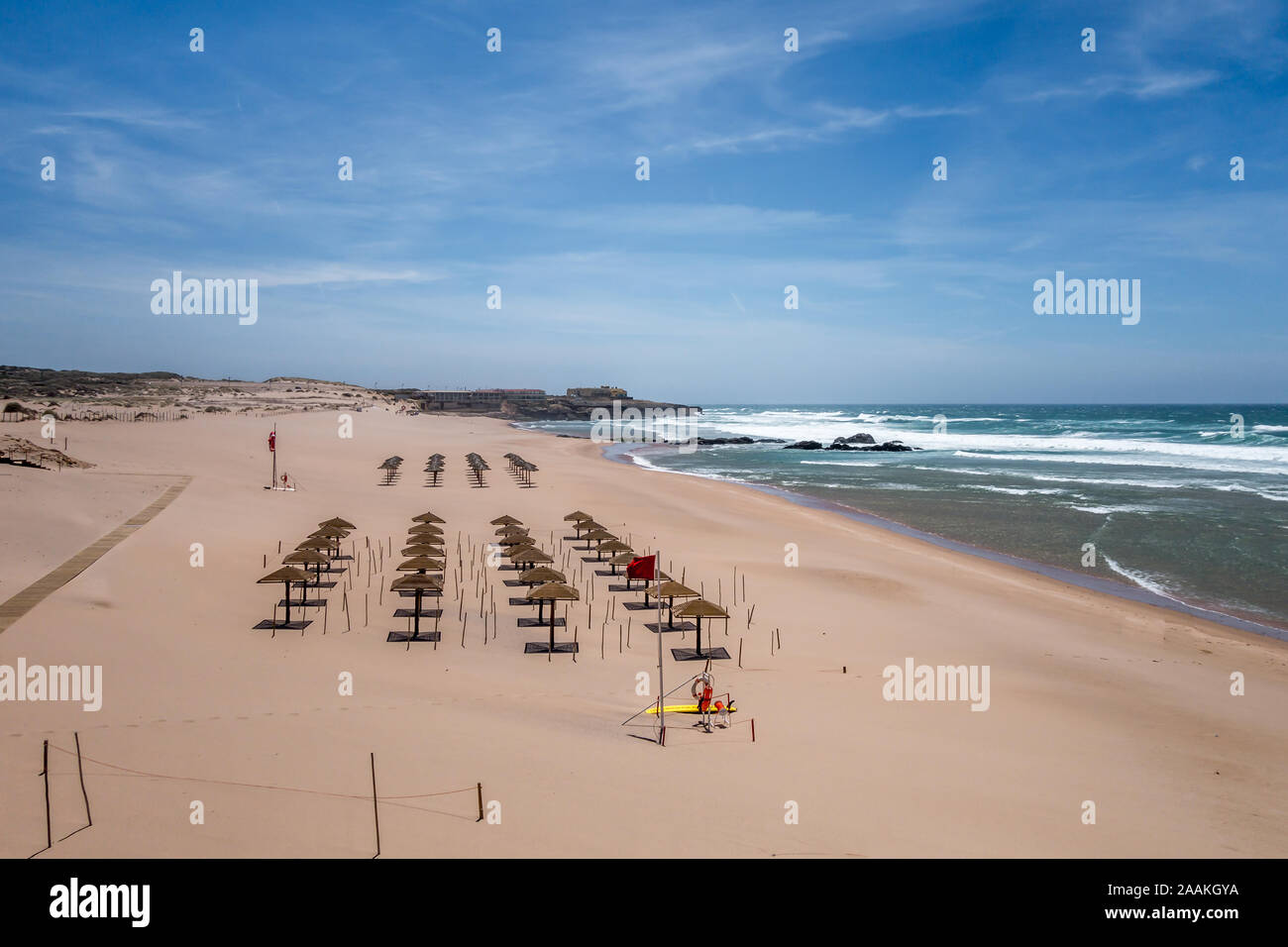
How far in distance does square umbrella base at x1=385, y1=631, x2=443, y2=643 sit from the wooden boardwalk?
6826mm

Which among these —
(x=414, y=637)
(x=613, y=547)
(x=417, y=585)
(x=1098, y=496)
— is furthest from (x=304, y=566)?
(x=1098, y=496)

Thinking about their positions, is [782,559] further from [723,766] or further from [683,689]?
[723,766]

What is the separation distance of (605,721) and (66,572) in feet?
45.0

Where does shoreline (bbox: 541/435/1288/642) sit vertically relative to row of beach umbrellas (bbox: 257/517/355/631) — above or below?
below

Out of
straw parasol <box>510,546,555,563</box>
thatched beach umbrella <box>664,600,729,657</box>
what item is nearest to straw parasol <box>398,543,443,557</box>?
straw parasol <box>510,546,555,563</box>

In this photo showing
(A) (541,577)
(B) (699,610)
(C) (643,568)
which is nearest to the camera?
(C) (643,568)

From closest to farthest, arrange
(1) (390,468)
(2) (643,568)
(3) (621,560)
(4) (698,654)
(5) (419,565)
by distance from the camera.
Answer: (2) (643,568)
(4) (698,654)
(5) (419,565)
(3) (621,560)
(1) (390,468)

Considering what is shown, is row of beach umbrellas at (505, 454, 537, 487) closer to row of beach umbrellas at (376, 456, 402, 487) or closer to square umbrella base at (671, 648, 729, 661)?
row of beach umbrellas at (376, 456, 402, 487)

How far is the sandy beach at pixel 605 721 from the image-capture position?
29.3 ft

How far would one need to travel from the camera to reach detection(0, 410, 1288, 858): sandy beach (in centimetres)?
895

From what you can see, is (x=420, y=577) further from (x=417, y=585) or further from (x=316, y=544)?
(x=316, y=544)

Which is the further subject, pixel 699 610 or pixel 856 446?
pixel 856 446

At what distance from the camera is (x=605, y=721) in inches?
491

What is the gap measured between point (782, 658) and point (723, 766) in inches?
225
